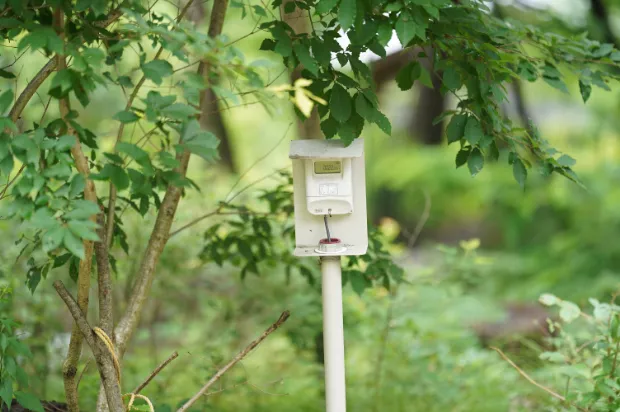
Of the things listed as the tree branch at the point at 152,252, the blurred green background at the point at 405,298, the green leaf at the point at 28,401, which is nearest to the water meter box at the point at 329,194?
the blurred green background at the point at 405,298

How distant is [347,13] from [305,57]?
26 centimetres

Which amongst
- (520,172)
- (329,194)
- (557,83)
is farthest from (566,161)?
(329,194)

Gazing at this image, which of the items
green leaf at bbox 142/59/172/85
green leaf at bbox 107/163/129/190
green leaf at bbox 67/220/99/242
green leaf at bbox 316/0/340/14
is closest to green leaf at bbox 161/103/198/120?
green leaf at bbox 142/59/172/85

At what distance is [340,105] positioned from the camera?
6.77 feet

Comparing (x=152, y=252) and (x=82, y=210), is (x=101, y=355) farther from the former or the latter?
(x=82, y=210)

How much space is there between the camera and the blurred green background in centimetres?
370

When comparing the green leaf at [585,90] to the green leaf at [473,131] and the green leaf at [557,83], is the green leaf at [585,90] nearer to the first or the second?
the green leaf at [557,83]

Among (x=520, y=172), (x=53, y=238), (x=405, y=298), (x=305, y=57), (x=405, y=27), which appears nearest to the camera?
(x=53, y=238)

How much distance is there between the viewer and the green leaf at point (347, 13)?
1.75 m

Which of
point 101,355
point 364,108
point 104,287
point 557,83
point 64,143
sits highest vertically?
point 557,83

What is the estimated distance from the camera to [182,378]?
4.50 m

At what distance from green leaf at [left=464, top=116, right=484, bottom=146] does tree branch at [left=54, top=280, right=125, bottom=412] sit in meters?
1.30

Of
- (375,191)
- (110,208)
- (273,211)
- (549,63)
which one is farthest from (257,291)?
(375,191)

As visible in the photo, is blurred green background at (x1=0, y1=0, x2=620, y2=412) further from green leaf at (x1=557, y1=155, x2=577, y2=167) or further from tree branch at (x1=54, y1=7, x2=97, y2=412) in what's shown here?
A: green leaf at (x1=557, y1=155, x2=577, y2=167)
